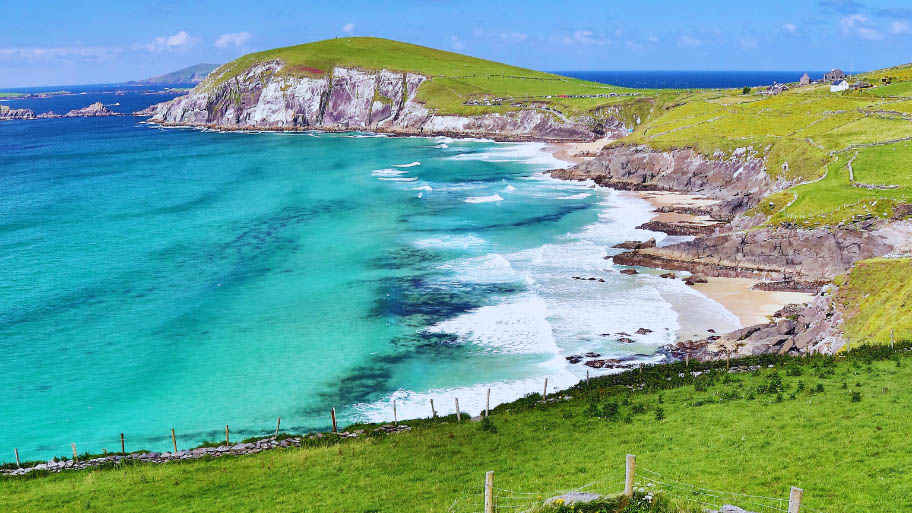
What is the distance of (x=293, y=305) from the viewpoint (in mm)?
64625

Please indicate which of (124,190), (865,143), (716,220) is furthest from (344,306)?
(124,190)

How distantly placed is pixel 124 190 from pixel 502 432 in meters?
116

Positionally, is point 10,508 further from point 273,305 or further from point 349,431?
point 273,305

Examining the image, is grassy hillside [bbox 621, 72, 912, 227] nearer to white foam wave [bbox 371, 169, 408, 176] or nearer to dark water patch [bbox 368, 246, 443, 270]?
dark water patch [bbox 368, 246, 443, 270]

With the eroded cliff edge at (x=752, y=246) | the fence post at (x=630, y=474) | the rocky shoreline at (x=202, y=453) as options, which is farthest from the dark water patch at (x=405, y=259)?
the fence post at (x=630, y=474)

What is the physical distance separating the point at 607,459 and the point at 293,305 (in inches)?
1679

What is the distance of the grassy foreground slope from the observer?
76.6 feet

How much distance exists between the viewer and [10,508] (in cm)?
2788

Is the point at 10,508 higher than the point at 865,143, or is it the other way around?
the point at 865,143

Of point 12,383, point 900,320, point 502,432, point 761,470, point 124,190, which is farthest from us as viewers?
point 124,190

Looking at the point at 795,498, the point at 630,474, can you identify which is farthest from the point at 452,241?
the point at 795,498

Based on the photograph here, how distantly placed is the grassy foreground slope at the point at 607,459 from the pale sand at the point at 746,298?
845 inches

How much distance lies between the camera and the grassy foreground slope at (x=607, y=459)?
76.6ft

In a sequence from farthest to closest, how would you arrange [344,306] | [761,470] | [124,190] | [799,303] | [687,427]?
[124,190] → [344,306] → [799,303] → [687,427] → [761,470]
